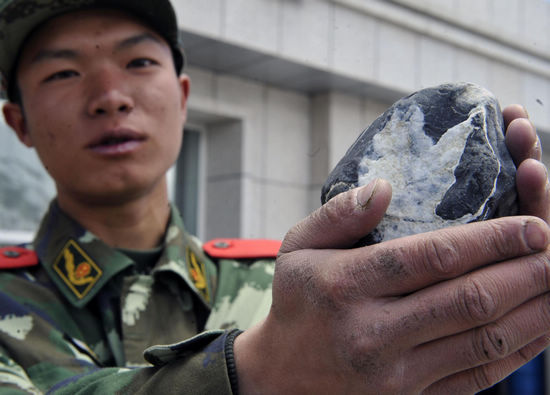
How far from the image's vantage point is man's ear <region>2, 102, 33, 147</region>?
5.21ft

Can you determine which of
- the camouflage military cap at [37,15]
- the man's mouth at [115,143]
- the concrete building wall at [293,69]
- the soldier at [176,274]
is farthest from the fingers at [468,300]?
the concrete building wall at [293,69]

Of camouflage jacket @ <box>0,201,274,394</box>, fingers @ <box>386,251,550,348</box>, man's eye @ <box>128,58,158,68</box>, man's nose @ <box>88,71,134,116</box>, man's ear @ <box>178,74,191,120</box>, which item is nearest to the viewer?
fingers @ <box>386,251,550,348</box>

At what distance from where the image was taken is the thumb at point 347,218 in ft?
2.52

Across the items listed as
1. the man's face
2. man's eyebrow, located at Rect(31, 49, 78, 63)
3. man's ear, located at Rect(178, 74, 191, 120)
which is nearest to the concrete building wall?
man's ear, located at Rect(178, 74, 191, 120)

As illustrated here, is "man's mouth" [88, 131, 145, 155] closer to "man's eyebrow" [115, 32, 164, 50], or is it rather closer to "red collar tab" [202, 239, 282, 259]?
"man's eyebrow" [115, 32, 164, 50]

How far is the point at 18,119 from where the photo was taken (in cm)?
161

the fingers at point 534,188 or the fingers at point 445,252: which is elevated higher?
the fingers at point 534,188

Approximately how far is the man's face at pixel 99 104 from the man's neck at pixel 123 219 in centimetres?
4

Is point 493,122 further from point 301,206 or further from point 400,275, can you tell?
point 301,206

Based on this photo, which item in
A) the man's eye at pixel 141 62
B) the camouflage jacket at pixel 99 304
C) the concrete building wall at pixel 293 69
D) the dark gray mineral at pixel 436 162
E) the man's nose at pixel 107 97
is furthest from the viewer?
the concrete building wall at pixel 293 69

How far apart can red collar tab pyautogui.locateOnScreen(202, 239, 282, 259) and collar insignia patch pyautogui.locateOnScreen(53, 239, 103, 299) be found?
0.45 m

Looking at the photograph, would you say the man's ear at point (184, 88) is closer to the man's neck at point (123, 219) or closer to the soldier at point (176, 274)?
the soldier at point (176, 274)

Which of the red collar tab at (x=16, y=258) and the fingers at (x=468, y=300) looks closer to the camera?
the fingers at (x=468, y=300)

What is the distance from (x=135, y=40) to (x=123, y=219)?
469 mm
